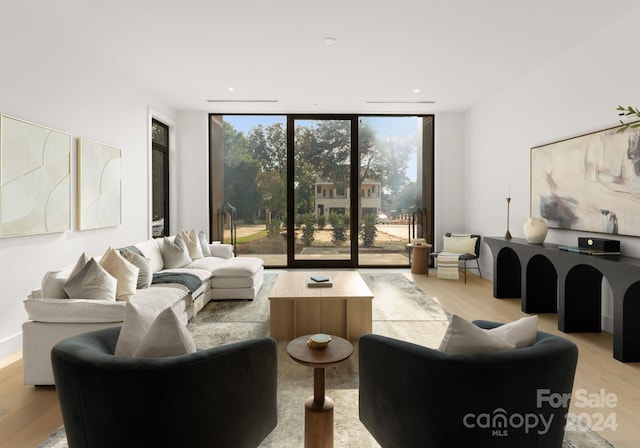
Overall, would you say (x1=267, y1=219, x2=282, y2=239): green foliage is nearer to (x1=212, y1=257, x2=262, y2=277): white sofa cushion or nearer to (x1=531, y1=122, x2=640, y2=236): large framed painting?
(x1=212, y1=257, x2=262, y2=277): white sofa cushion

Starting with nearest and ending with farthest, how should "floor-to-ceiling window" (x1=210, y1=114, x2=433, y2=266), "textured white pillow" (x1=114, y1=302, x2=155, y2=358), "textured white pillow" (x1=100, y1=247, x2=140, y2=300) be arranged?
"textured white pillow" (x1=114, y1=302, x2=155, y2=358) → "textured white pillow" (x1=100, y1=247, x2=140, y2=300) → "floor-to-ceiling window" (x1=210, y1=114, x2=433, y2=266)

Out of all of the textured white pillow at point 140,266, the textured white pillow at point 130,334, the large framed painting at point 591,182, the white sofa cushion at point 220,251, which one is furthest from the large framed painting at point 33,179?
the large framed painting at point 591,182

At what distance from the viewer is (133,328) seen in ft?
4.99

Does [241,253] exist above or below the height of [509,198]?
below

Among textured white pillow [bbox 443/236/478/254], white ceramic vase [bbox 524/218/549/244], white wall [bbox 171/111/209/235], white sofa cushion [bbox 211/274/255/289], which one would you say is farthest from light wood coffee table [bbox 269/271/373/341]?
white wall [bbox 171/111/209/235]

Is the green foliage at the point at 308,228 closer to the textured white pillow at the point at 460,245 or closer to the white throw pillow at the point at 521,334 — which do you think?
the textured white pillow at the point at 460,245

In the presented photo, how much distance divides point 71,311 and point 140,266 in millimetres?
1161

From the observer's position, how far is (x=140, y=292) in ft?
11.6

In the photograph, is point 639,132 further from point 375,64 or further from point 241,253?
point 241,253

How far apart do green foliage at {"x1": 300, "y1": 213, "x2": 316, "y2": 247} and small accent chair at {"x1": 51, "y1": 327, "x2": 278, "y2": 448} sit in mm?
5780

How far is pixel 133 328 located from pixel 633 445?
2555mm

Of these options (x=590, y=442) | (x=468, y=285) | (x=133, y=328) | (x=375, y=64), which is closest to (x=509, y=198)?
(x=468, y=285)

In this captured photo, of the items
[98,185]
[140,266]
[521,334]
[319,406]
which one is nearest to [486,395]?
[521,334]

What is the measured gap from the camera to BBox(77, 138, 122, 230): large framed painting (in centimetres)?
417
